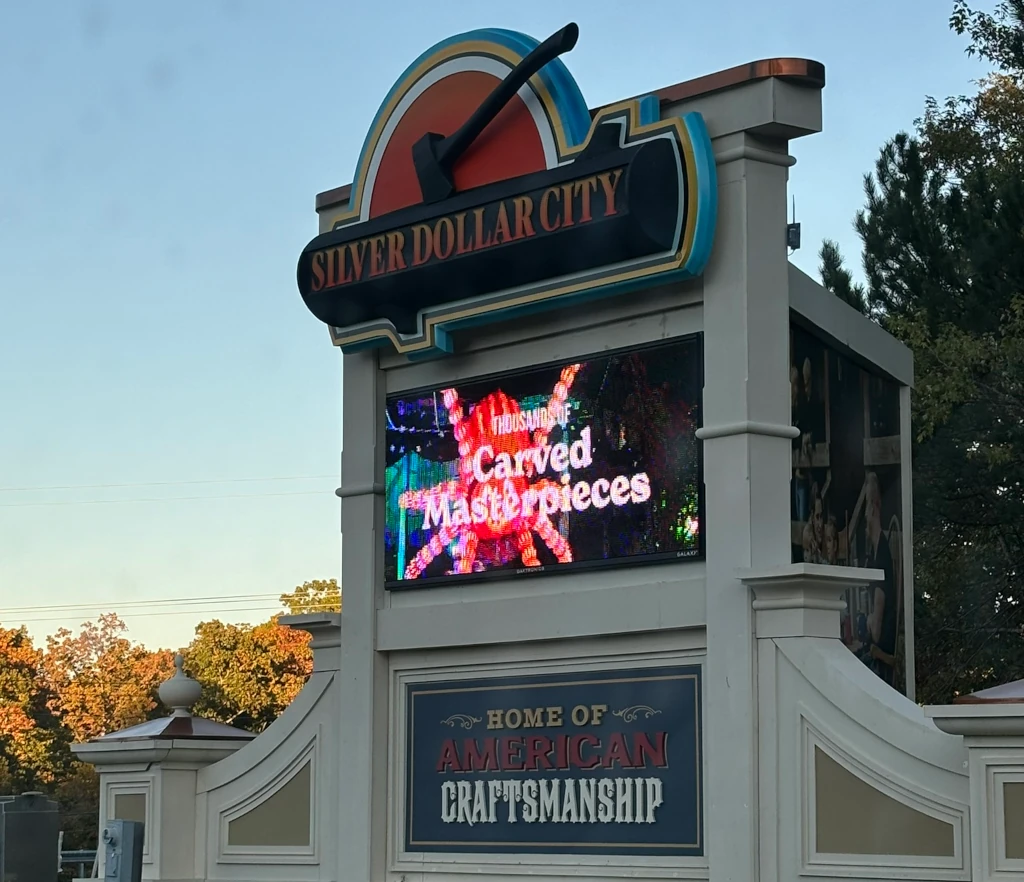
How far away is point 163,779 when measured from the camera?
47.5 ft

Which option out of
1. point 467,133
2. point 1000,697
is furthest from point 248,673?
point 1000,697

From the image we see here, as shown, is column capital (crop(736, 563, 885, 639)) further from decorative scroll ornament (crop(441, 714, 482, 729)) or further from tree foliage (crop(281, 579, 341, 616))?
tree foliage (crop(281, 579, 341, 616))

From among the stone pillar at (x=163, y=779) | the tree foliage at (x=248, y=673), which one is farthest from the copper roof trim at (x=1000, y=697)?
the tree foliage at (x=248, y=673)

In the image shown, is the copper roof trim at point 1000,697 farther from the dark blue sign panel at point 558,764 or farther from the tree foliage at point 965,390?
the tree foliage at point 965,390

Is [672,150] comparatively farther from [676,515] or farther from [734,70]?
[676,515]

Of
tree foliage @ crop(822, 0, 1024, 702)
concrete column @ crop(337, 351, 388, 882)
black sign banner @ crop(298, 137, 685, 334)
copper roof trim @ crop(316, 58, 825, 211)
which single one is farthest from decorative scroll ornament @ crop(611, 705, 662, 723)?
tree foliage @ crop(822, 0, 1024, 702)

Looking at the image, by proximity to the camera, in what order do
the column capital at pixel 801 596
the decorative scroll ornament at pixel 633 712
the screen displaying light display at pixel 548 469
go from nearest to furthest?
the column capital at pixel 801 596, the decorative scroll ornament at pixel 633 712, the screen displaying light display at pixel 548 469

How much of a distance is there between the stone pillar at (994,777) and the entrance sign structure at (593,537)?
26mm

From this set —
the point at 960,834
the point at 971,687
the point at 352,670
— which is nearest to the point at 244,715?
the point at 971,687

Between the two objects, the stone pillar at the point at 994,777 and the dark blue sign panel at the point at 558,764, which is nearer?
the stone pillar at the point at 994,777

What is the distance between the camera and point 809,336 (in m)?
12.3

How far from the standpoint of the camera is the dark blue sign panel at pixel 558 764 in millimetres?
11383

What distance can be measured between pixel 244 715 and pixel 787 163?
55270 millimetres

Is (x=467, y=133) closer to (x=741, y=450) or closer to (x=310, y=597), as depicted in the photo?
(x=741, y=450)
